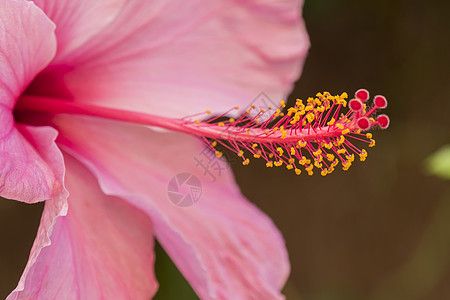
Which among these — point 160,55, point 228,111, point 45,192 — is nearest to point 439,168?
point 228,111

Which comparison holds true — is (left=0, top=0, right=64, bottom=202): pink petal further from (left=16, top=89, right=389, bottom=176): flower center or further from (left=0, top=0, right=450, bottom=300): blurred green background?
(left=0, top=0, right=450, bottom=300): blurred green background

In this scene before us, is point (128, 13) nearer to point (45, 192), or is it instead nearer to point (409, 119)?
point (45, 192)

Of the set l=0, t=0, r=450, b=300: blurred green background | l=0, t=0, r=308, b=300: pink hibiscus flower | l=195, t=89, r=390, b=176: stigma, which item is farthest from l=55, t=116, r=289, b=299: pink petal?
l=0, t=0, r=450, b=300: blurred green background

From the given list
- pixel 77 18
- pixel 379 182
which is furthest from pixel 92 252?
pixel 379 182

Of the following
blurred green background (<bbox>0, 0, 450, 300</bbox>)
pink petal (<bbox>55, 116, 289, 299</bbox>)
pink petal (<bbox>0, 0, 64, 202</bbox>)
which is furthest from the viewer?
blurred green background (<bbox>0, 0, 450, 300</bbox>)

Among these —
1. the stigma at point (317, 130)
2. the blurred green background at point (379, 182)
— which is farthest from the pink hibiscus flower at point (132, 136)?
the blurred green background at point (379, 182)

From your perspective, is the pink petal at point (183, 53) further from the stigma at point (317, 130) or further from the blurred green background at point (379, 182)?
the blurred green background at point (379, 182)
